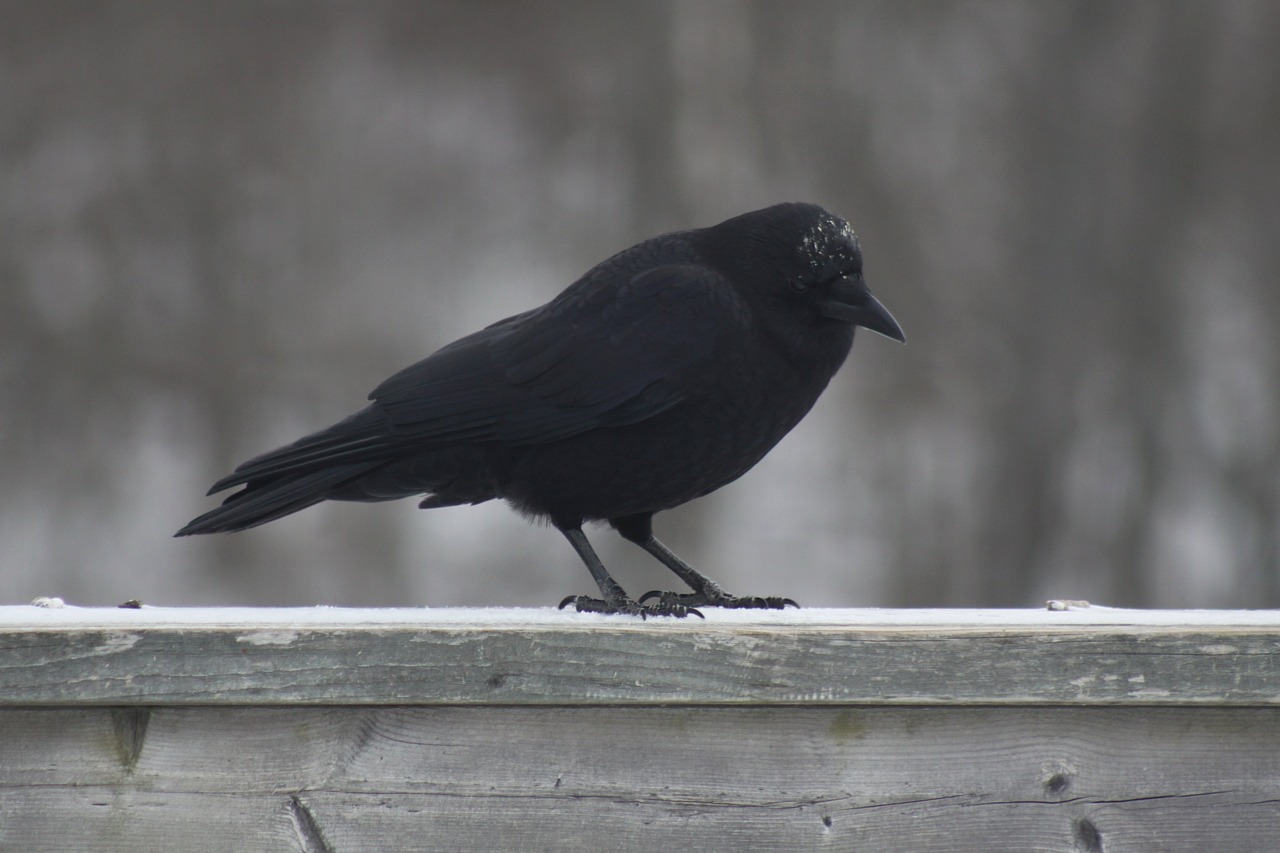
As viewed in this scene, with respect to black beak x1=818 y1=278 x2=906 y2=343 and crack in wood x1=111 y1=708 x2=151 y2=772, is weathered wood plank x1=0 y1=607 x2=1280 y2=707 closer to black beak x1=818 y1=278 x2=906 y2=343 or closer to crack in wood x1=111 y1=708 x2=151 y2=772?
crack in wood x1=111 y1=708 x2=151 y2=772

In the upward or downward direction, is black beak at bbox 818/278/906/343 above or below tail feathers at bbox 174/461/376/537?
above

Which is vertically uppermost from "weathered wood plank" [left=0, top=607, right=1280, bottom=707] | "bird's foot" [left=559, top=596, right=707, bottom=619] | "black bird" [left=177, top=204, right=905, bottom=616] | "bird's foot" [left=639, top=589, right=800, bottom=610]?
"black bird" [left=177, top=204, right=905, bottom=616]

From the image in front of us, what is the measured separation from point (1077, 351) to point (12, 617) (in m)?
6.78

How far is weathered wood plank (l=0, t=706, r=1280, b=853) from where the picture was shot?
189 centimetres

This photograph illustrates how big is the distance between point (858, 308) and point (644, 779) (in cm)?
149

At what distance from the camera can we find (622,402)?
3.17 metres

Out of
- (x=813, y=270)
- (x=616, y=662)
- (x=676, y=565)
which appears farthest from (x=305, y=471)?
(x=616, y=662)

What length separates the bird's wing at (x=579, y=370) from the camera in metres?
3.17

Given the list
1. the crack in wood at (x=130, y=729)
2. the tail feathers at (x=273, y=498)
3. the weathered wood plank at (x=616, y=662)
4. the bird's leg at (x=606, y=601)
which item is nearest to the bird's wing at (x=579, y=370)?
the tail feathers at (x=273, y=498)

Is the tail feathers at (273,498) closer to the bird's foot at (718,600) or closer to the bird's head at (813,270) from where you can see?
the bird's foot at (718,600)

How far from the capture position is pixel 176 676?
188cm

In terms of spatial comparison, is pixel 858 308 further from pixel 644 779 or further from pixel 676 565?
pixel 644 779

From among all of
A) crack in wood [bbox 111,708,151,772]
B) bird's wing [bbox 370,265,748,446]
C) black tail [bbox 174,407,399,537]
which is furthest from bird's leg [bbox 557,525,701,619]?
crack in wood [bbox 111,708,151,772]

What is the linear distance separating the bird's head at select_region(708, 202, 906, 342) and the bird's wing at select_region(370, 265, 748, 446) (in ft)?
0.33
